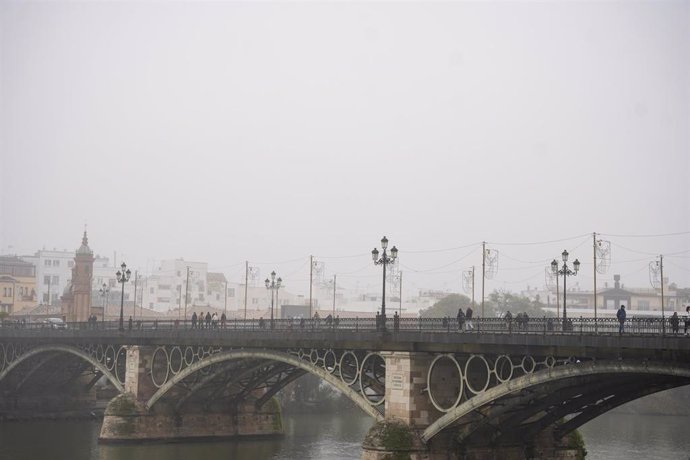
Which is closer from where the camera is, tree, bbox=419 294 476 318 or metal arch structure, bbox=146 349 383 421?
metal arch structure, bbox=146 349 383 421

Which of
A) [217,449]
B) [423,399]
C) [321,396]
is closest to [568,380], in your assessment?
[423,399]

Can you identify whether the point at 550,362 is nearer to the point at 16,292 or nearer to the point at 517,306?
the point at 517,306

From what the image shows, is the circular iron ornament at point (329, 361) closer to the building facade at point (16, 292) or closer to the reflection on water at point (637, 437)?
the reflection on water at point (637, 437)

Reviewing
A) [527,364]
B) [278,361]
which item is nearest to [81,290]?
[278,361]

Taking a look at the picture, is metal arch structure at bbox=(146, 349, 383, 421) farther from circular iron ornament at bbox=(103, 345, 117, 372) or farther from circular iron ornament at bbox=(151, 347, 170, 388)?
circular iron ornament at bbox=(103, 345, 117, 372)

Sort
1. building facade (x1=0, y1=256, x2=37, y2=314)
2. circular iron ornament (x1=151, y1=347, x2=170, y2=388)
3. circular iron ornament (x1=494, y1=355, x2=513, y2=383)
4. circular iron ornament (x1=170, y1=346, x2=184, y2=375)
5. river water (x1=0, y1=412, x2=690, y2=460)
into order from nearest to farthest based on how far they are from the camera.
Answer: circular iron ornament (x1=494, y1=355, x2=513, y2=383) → river water (x1=0, y1=412, x2=690, y2=460) → circular iron ornament (x1=170, y1=346, x2=184, y2=375) → circular iron ornament (x1=151, y1=347, x2=170, y2=388) → building facade (x1=0, y1=256, x2=37, y2=314)

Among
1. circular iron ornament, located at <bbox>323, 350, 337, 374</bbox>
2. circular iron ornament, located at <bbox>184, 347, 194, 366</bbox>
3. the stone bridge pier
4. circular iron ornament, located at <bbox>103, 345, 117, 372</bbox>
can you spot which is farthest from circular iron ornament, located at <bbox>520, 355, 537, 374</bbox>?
circular iron ornament, located at <bbox>103, 345, 117, 372</bbox>

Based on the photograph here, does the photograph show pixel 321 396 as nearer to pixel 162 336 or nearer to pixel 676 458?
pixel 162 336

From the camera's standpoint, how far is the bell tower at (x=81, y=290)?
123 metres

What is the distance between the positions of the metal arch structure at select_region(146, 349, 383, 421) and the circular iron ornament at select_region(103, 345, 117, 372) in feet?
24.1

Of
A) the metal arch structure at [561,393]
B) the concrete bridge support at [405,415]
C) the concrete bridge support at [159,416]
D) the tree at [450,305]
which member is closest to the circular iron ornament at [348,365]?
the concrete bridge support at [405,415]

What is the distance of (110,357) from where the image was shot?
237 feet

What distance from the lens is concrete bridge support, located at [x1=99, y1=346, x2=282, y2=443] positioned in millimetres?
63625

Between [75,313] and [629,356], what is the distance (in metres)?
98.8
